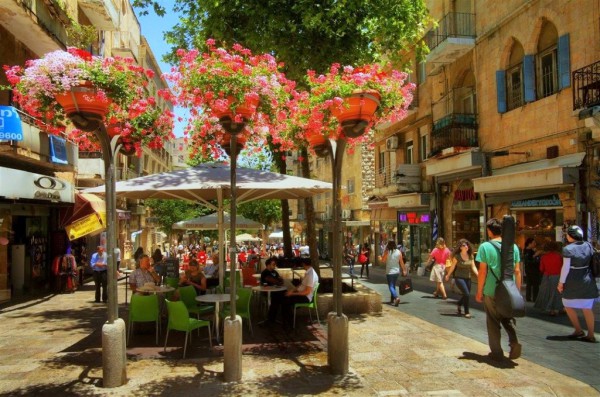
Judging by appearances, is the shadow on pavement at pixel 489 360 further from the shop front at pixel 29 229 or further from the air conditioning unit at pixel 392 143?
the air conditioning unit at pixel 392 143

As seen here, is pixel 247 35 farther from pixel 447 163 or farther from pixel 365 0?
pixel 447 163

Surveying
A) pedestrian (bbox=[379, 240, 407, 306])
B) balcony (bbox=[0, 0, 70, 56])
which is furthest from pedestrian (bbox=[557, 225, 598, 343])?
balcony (bbox=[0, 0, 70, 56])

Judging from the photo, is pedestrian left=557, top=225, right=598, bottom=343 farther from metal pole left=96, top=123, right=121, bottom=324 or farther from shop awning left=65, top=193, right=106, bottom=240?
shop awning left=65, top=193, right=106, bottom=240

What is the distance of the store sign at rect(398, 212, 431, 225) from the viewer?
2261 cm

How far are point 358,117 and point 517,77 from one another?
38.7 feet

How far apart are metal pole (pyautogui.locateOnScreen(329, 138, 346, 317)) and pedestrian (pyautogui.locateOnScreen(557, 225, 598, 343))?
12.4ft

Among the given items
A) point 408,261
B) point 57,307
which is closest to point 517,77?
point 408,261

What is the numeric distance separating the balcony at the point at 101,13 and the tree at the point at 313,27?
10.3 m

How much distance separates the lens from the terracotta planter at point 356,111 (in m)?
6.17

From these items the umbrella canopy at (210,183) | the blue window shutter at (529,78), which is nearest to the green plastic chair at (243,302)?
Answer: the umbrella canopy at (210,183)

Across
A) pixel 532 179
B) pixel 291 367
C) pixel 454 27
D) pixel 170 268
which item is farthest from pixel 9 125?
pixel 454 27

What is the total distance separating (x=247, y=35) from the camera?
11.6 meters

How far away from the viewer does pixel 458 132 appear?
18.2 m

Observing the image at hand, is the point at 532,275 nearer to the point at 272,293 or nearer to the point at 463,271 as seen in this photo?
the point at 463,271
